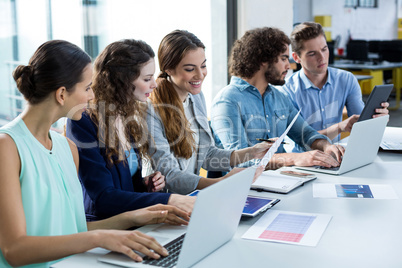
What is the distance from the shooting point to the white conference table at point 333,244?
1253 millimetres

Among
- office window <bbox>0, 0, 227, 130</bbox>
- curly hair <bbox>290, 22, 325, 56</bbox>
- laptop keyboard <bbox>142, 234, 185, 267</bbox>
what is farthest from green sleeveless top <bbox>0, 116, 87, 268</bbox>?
curly hair <bbox>290, 22, 325, 56</bbox>

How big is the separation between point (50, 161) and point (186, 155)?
2.83ft

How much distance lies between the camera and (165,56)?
7.56 ft

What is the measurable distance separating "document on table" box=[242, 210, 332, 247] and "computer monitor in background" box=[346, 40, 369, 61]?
8261 mm

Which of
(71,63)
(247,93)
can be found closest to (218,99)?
(247,93)

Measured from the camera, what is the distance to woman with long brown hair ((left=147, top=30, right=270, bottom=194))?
7.01 feet

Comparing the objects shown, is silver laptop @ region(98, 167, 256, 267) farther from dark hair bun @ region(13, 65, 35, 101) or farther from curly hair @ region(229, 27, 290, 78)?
curly hair @ region(229, 27, 290, 78)

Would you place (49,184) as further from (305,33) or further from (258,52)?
(305,33)

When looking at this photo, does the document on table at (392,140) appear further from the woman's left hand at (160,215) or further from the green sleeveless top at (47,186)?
the green sleeveless top at (47,186)

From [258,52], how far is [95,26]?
128cm

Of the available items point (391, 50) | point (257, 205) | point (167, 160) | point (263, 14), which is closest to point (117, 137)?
point (167, 160)

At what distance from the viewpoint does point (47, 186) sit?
146cm

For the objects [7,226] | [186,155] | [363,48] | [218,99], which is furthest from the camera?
[363,48]

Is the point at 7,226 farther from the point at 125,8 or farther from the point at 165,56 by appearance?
the point at 125,8
